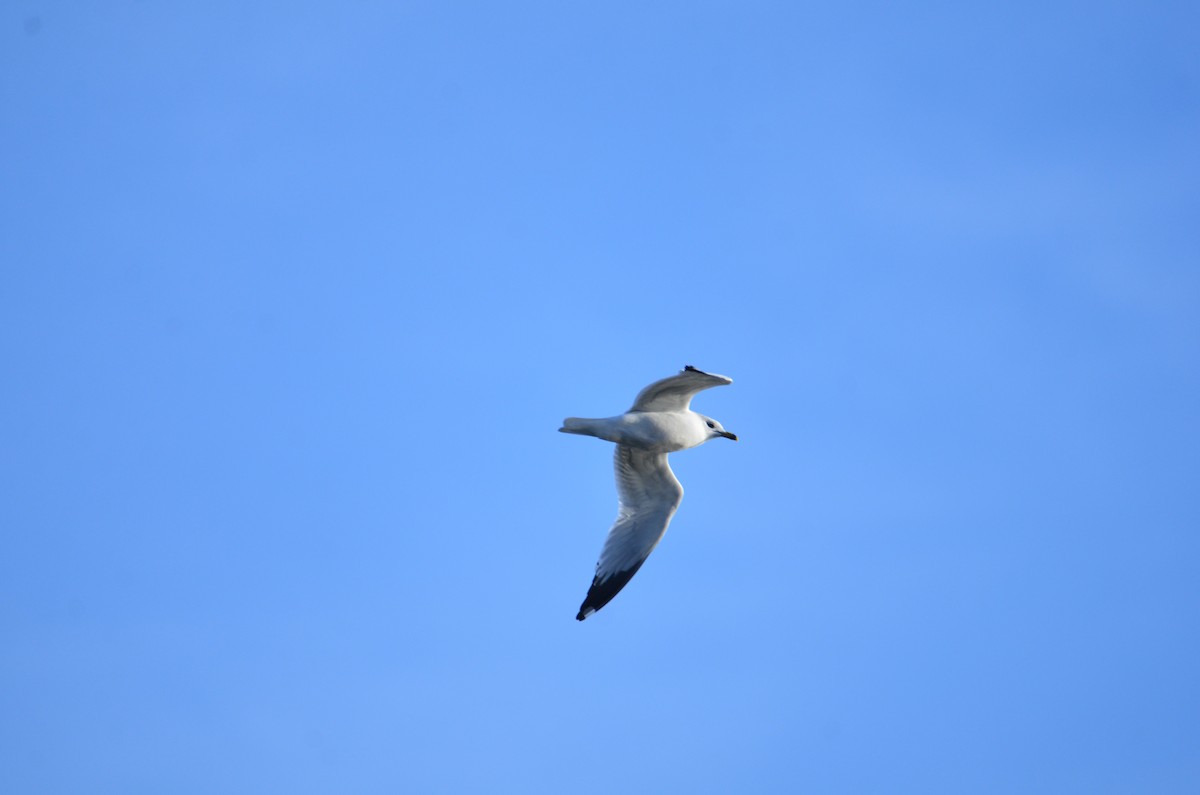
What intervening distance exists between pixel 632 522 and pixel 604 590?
2.66 feet

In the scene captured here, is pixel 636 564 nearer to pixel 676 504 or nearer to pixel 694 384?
pixel 676 504

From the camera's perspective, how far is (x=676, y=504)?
1452 cm

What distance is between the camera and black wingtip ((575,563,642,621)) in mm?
14391

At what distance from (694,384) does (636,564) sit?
7.89ft

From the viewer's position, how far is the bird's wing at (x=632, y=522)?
47.5ft

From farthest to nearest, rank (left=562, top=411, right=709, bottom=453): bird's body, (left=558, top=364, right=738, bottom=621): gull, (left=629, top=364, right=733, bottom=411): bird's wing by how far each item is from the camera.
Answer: (left=558, top=364, right=738, bottom=621): gull < (left=562, top=411, right=709, bottom=453): bird's body < (left=629, top=364, right=733, bottom=411): bird's wing

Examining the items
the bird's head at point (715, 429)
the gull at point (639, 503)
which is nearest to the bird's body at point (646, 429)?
the gull at point (639, 503)

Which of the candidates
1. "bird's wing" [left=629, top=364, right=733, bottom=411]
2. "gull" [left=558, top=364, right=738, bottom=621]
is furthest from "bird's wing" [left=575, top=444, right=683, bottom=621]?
"bird's wing" [left=629, top=364, right=733, bottom=411]

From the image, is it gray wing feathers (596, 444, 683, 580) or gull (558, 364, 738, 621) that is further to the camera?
gray wing feathers (596, 444, 683, 580)

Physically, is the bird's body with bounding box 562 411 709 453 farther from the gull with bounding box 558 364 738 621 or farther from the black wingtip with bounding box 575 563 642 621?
the black wingtip with bounding box 575 563 642 621

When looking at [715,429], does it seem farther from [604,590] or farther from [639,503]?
[604,590]

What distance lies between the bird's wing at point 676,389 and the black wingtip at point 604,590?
1.97 metres

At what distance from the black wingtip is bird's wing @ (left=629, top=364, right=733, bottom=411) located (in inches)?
77.4

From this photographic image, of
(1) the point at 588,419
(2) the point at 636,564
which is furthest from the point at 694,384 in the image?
(2) the point at 636,564
